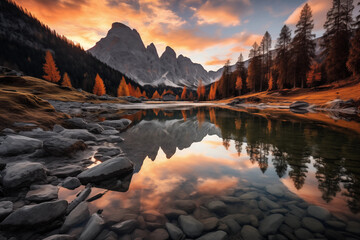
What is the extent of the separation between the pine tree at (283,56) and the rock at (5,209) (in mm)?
59487

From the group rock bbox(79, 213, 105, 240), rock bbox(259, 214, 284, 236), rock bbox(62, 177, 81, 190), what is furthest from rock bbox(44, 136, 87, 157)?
rock bbox(259, 214, 284, 236)

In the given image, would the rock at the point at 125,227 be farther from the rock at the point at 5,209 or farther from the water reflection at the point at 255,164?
the rock at the point at 5,209

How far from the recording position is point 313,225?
293 cm

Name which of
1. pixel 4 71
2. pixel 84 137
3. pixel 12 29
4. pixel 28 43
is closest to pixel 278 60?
pixel 84 137

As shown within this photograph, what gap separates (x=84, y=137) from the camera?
28.3 feet

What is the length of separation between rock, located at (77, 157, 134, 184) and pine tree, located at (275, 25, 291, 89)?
56.9 meters

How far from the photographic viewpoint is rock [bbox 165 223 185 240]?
2.73 metres

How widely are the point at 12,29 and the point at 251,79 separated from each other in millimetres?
164727

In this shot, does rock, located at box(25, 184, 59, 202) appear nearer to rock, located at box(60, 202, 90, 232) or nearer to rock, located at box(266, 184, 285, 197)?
rock, located at box(60, 202, 90, 232)

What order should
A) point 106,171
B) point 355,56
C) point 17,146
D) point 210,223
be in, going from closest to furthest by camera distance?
point 210,223 → point 106,171 → point 17,146 → point 355,56

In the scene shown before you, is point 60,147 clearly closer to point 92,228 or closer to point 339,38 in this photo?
point 92,228

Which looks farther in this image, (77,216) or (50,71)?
(50,71)

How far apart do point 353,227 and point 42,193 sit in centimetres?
664

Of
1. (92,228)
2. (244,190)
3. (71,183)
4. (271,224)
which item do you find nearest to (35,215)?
(92,228)
